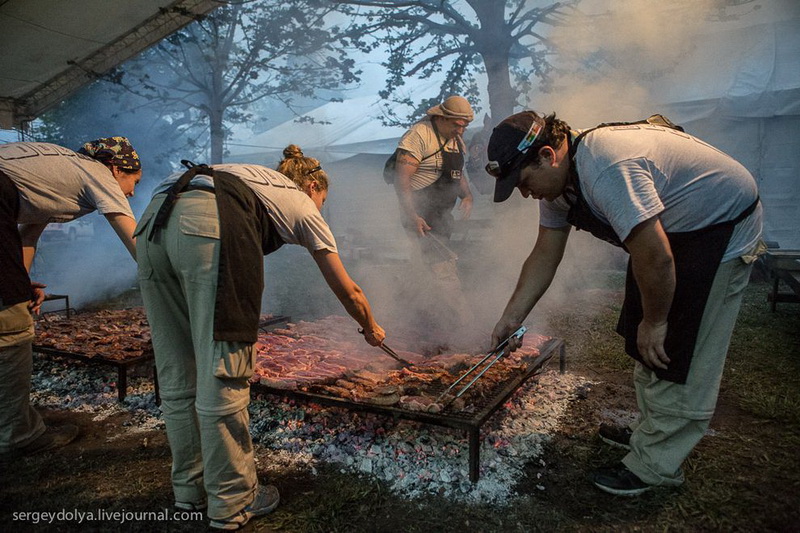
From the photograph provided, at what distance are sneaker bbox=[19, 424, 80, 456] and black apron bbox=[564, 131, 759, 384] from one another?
3.80 metres

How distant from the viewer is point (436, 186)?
544 cm

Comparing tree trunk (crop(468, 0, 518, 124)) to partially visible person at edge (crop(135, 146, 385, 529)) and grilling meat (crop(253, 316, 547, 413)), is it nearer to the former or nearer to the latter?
grilling meat (crop(253, 316, 547, 413))

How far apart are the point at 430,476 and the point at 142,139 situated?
1490 centimetres

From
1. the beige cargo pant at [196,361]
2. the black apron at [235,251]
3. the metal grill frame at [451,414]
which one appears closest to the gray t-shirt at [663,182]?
the metal grill frame at [451,414]

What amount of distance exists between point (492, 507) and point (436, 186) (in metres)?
3.65

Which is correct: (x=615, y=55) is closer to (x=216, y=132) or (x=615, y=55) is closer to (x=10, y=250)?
(x=10, y=250)

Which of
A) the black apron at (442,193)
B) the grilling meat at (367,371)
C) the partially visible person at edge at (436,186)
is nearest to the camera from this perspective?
the grilling meat at (367,371)

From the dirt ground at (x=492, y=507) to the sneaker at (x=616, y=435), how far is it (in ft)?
0.20

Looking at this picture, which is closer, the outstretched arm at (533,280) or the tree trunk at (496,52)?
the outstretched arm at (533,280)

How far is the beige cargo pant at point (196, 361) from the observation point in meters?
2.17

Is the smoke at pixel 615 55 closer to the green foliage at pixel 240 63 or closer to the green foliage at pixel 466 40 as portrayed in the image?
the green foliage at pixel 466 40

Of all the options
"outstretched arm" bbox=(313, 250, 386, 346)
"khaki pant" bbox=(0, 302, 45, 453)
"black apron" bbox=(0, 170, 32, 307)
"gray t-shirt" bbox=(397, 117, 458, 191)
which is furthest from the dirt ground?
"gray t-shirt" bbox=(397, 117, 458, 191)

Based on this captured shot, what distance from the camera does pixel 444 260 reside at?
5391 mm

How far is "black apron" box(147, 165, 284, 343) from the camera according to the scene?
2156mm
